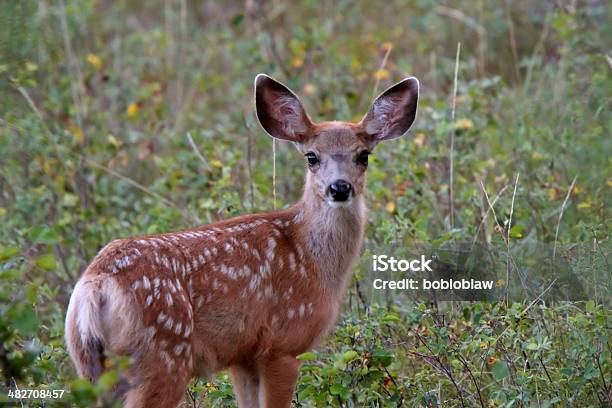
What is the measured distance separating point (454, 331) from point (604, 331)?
3.11ft

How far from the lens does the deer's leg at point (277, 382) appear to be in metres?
5.57

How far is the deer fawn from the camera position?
4918 millimetres

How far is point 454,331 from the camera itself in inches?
239

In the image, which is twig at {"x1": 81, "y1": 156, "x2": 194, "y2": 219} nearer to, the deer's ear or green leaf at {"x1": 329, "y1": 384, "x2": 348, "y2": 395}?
the deer's ear

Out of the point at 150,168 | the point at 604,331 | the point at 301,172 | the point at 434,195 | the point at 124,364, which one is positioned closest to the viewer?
the point at 124,364

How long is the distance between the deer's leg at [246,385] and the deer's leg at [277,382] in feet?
0.36

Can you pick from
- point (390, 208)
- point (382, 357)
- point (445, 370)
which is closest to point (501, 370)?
point (445, 370)

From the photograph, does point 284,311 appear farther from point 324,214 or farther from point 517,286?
point 517,286

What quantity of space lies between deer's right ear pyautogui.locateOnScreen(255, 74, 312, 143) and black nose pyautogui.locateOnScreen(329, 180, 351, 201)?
506mm

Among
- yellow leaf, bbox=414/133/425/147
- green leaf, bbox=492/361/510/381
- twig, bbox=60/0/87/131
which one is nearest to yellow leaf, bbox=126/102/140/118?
twig, bbox=60/0/87/131

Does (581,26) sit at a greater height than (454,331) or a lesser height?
greater

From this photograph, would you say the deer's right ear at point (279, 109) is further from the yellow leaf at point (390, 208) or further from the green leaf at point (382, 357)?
the green leaf at point (382, 357)

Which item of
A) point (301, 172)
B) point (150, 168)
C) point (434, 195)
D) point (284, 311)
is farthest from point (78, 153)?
point (284, 311)

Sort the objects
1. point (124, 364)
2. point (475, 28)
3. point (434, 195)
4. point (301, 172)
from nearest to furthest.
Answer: point (124, 364), point (434, 195), point (301, 172), point (475, 28)
